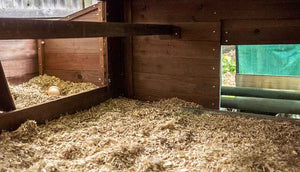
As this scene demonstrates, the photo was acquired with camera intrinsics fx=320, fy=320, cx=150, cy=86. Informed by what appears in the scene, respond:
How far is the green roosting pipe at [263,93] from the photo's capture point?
13.4 feet

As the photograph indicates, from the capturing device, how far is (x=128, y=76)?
12.1 ft

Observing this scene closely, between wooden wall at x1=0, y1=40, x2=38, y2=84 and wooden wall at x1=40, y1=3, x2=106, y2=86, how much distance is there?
0.12 metres

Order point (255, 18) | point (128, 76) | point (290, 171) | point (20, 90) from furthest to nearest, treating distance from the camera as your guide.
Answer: point (128, 76)
point (20, 90)
point (255, 18)
point (290, 171)

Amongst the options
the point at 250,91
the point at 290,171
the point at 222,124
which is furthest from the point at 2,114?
the point at 250,91

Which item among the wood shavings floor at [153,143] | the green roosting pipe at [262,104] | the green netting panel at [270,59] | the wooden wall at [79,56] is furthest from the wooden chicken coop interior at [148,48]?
the green netting panel at [270,59]

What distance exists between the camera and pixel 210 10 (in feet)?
10.1

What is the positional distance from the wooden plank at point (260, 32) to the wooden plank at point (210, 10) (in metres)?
0.05

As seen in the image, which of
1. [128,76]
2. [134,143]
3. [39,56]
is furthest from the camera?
[39,56]

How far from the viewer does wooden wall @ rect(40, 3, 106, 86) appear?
357 cm

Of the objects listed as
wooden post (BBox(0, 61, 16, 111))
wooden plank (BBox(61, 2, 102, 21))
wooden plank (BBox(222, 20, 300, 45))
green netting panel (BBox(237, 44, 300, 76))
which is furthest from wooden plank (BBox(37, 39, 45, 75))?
green netting panel (BBox(237, 44, 300, 76))

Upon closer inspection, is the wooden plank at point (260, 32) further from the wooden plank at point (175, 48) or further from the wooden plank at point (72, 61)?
the wooden plank at point (72, 61)

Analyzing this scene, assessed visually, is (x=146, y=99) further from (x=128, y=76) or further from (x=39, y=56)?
(x=39, y=56)

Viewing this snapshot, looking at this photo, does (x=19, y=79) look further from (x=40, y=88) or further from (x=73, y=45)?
(x=73, y=45)

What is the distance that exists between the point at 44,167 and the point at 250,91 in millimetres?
3093
